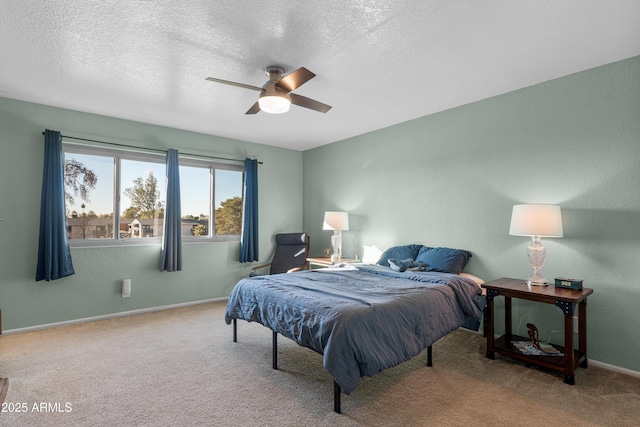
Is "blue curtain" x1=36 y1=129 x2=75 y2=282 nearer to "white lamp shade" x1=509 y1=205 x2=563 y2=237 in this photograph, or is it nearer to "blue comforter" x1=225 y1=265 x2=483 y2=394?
"blue comforter" x1=225 y1=265 x2=483 y2=394

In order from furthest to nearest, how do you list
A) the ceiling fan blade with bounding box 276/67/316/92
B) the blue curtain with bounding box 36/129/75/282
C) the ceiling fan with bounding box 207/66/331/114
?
the blue curtain with bounding box 36/129/75/282 → the ceiling fan with bounding box 207/66/331/114 → the ceiling fan blade with bounding box 276/67/316/92

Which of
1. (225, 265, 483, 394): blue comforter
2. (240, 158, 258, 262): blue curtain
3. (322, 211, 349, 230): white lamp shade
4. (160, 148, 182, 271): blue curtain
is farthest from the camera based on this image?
(240, 158, 258, 262): blue curtain

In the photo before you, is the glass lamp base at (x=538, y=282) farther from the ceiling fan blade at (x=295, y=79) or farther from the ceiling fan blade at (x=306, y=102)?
the ceiling fan blade at (x=295, y=79)

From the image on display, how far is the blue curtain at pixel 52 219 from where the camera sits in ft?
11.7

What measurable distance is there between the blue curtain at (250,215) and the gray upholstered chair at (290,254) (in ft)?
0.92

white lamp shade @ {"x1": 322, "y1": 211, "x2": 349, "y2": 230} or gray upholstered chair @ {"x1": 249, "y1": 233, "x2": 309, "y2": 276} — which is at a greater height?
white lamp shade @ {"x1": 322, "y1": 211, "x2": 349, "y2": 230}

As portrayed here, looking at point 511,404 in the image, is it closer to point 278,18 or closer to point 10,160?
point 278,18

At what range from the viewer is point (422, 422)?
1995 millimetres

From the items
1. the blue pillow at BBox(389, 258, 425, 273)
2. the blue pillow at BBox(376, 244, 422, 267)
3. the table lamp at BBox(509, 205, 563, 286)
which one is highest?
the table lamp at BBox(509, 205, 563, 286)

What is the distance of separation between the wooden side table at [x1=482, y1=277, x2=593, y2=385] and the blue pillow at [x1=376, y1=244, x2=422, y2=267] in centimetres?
106

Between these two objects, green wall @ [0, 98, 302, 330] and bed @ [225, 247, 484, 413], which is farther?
green wall @ [0, 98, 302, 330]

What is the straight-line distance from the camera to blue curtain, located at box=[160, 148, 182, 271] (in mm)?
4375

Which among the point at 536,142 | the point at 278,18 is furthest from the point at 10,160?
the point at 536,142

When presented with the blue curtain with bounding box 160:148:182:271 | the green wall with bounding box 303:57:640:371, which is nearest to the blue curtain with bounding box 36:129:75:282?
the blue curtain with bounding box 160:148:182:271
